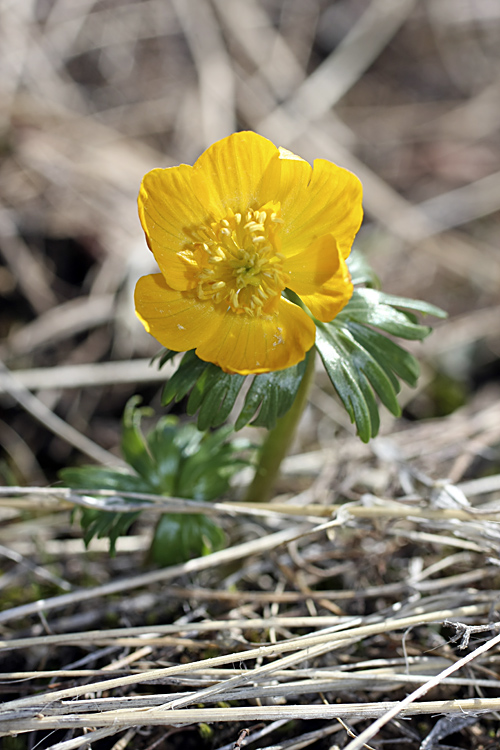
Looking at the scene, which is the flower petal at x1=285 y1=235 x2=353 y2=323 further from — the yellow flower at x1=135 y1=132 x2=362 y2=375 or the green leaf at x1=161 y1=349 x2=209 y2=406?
the green leaf at x1=161 y1=349 x2=209 y2=406

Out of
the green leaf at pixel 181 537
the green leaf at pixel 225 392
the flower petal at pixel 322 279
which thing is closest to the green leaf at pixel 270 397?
the green leaf at pixel 225 392

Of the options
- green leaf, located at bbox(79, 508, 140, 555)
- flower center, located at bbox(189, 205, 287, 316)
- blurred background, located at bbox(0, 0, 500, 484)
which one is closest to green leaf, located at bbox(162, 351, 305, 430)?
flower center, located at bbox(189, 205, 287, 316)

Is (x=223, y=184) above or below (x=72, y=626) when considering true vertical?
above

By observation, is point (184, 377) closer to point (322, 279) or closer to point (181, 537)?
point (322, 279)

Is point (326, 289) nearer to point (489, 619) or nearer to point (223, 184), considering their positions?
point (223, 184)

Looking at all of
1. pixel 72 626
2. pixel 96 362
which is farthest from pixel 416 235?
pixel 72 626

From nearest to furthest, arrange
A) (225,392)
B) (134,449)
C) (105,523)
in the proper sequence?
(225,392) < (105,523) < (134,449)

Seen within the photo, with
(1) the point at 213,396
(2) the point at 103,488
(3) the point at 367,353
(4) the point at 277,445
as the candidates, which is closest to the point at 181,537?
(2) the point at 103,488

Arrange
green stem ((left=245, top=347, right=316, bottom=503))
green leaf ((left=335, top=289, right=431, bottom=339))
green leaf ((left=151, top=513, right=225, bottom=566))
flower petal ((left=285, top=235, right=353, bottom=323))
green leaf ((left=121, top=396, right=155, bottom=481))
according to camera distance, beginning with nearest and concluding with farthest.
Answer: flower petal ((left=285, top=235, right=353, bottom=323))
green leaf ((left=335, top=289, right=431, bottom=339))
green stem ((left=245, top=347, right=316, bottom=503))
green leaf ((left=151, top=513, right=225, bottom=566))
green leaf ((left=121, top=396, right=155, bottom=481))
